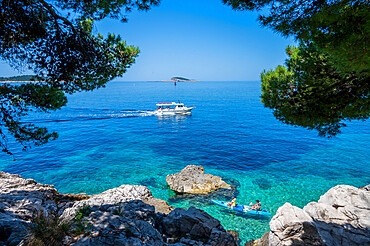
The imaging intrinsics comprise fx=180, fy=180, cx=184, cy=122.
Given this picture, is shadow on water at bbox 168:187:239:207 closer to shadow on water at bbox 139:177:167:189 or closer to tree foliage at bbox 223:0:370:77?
shadow on water at bbox 139:177:167:189

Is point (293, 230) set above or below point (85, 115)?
below

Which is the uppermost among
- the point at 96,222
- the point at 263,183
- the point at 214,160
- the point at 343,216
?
the point at 96,222

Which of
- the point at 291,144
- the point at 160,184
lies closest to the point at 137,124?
the point at 160,184

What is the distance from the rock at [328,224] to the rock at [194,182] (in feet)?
20.7

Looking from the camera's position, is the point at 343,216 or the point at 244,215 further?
the point at 244,215

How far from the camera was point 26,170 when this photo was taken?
1995cm

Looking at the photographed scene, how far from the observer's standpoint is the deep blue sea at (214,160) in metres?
16.3

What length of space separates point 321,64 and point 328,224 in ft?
26.7

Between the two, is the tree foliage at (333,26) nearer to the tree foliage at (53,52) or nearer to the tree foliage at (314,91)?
the tree foliage at (314,91)

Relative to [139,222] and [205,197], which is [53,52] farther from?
[205,197]

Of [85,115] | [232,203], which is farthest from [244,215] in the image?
[85,115]

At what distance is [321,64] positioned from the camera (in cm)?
666

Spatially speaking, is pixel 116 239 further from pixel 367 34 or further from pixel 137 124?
pixel 137 124

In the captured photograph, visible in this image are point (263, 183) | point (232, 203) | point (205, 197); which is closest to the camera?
point (232, 203)
